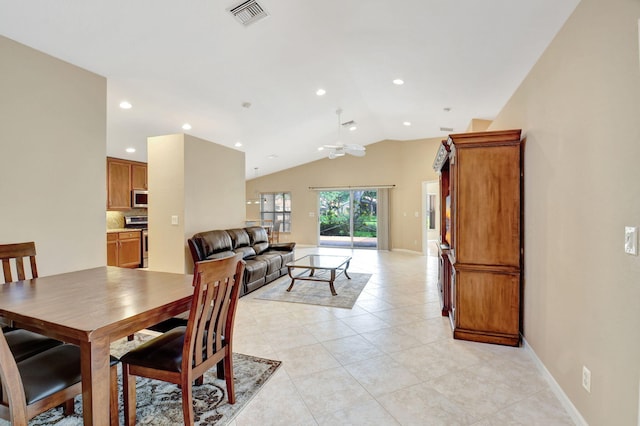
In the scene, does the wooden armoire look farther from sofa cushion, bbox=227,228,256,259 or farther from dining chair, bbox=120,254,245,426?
sofa cushion, bbox=227,228,256,259

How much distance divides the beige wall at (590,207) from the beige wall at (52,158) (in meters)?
4.20

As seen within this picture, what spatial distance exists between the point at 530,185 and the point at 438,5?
5.60 ft

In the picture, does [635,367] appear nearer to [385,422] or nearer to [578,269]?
[578,269]

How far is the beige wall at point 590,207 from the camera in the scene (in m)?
1.38

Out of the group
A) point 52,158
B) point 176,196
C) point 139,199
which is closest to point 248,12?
point 52,158

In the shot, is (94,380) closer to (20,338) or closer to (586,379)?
(20,338)

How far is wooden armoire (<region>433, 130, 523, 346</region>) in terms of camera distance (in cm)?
280

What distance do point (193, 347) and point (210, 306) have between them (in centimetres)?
23

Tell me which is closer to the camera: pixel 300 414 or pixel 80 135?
pixel 300 414

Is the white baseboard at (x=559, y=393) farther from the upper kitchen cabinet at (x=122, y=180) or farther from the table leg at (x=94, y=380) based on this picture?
the upper kitchen cabinet at (x=122, y=180)

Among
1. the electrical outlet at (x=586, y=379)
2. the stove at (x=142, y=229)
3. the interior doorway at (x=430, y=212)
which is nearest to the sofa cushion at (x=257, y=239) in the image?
the stove at (x=142, y=229)

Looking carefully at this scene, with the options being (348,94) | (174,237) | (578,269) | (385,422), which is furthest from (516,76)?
(174,237)

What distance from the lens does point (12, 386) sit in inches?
50.7

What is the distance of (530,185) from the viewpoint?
2.64 metres
